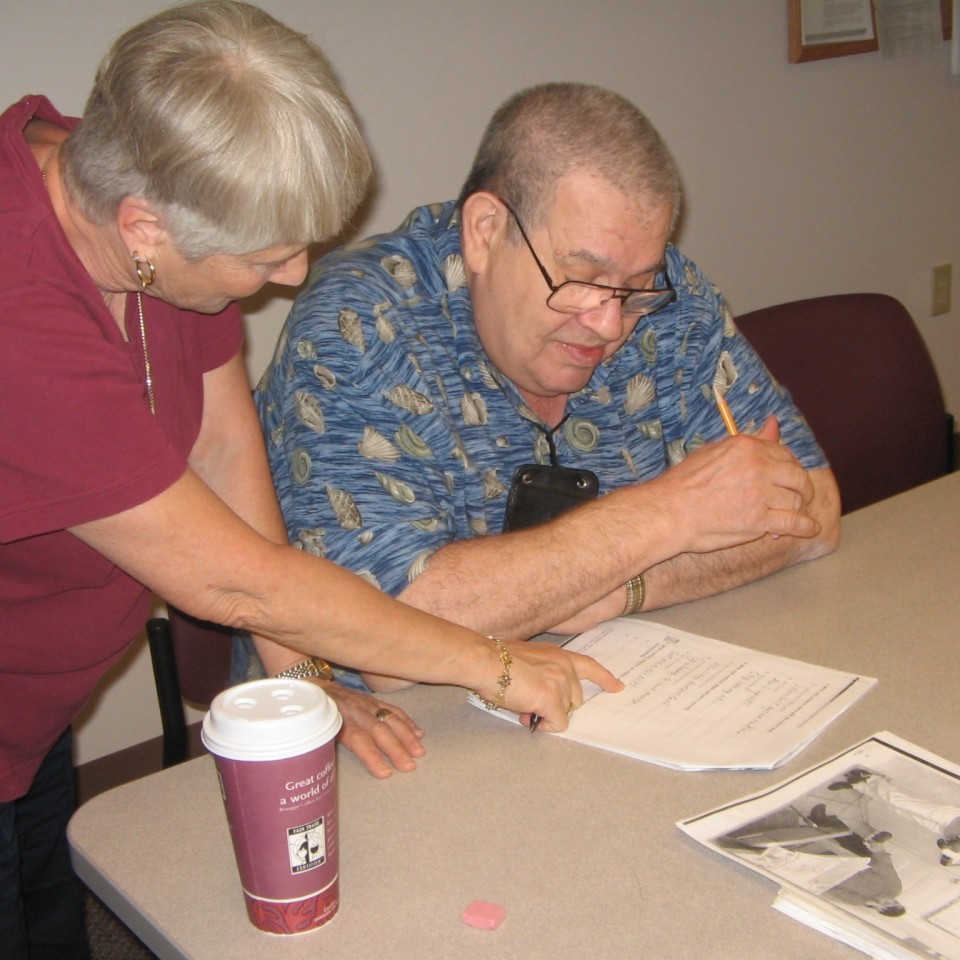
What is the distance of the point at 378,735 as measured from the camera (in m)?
1.18

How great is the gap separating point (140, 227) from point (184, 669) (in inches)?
30.8

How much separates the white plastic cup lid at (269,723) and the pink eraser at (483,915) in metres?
0.20

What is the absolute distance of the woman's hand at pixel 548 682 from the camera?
1188mm

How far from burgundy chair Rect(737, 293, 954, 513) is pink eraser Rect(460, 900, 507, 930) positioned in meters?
1.49

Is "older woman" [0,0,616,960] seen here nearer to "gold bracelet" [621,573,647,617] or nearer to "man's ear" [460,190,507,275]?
"gold bracelet" [621,573,647,617]

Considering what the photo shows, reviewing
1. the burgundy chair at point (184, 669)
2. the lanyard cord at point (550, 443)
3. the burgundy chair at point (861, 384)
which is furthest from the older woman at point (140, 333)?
the burgundy chair at point (861, 384)

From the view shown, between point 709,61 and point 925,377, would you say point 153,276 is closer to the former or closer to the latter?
point 925,377

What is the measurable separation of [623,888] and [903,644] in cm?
59

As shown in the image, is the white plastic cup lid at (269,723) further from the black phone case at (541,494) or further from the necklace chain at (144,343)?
the black phone case at (541,494)

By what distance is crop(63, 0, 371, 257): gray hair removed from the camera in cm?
98

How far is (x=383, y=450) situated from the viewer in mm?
1446

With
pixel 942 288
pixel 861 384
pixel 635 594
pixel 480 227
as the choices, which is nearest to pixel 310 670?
pixel 635 594

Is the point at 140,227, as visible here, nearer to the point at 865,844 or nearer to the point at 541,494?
the point at 541,494

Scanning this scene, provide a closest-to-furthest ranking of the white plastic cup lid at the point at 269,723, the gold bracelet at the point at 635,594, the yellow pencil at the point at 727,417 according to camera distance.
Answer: the white plastic cup lid at the point at 269,723 → the gold bracelet at the point at 635,594 → the yellow pencil at the point at 727,417
